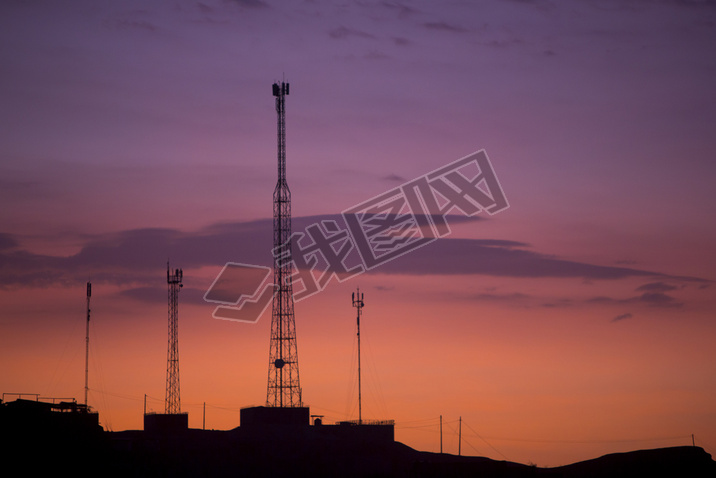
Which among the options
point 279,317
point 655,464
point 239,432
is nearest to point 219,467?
point 239,432

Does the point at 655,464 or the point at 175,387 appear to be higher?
the point at 175,387

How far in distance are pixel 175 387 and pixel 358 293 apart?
21.3 metres

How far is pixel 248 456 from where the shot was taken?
4545 inches

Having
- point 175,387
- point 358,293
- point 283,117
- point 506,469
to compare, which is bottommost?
point 506,469

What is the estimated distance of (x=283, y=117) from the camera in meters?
114

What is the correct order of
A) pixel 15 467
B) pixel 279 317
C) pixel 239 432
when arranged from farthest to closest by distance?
pixel 239 432
pixel 279 317
pixel 15 467

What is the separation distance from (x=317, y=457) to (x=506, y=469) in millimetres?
20794

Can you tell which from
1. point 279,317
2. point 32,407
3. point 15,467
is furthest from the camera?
point 279,317

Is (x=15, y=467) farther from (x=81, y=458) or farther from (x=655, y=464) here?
(x=655, y=464)

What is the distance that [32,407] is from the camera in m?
106

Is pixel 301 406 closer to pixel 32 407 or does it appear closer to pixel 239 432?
pixel 239 432

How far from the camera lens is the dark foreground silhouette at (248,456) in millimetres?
101062

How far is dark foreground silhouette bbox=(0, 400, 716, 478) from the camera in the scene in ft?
332

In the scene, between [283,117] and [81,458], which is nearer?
[81,458]
